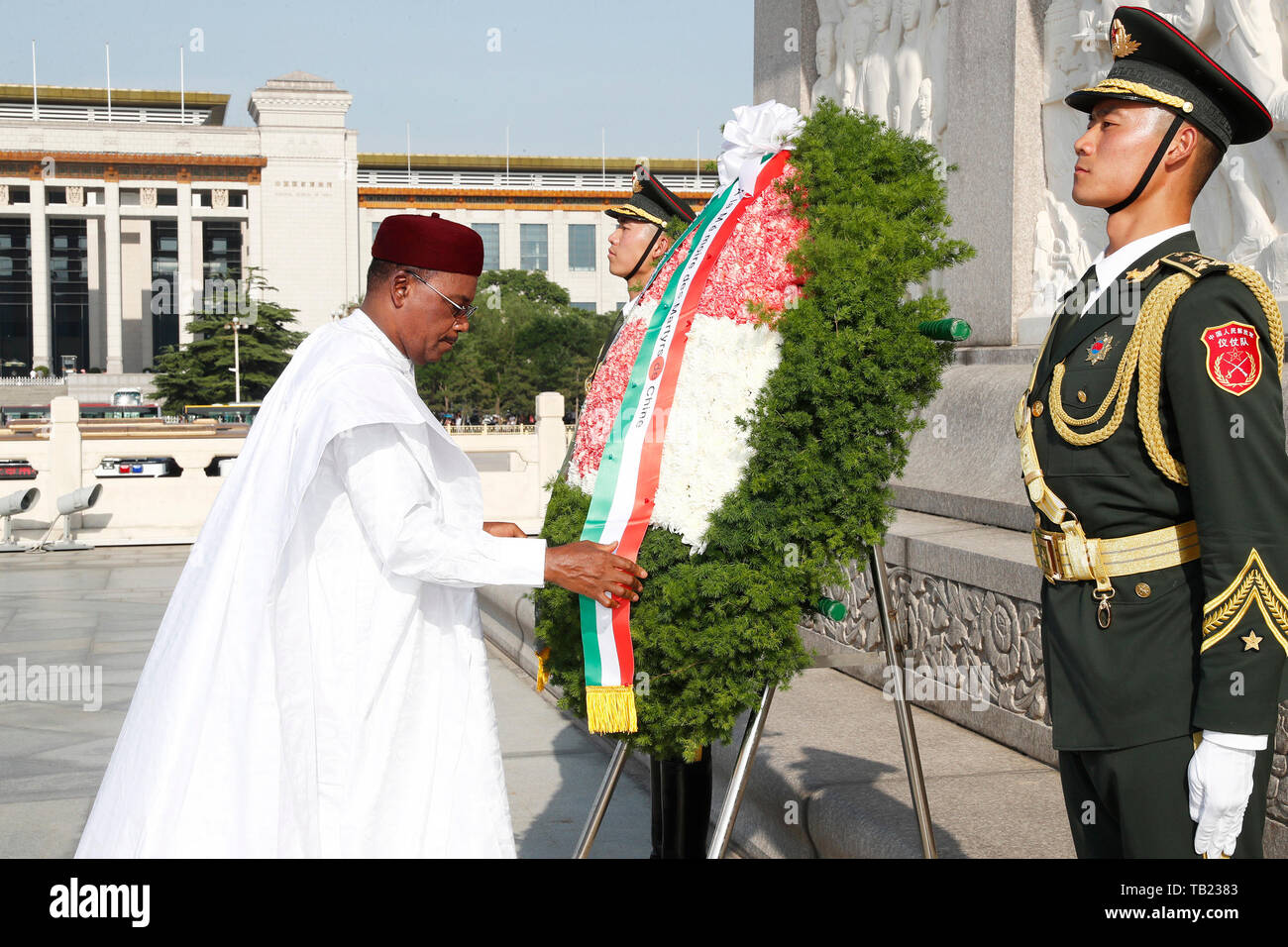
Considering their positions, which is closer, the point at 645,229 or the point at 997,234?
the point at 645,229

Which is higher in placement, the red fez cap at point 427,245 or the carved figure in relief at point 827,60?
the carved figure in relief at point 827,60

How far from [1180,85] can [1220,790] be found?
113 cm

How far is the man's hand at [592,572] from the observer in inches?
98.0

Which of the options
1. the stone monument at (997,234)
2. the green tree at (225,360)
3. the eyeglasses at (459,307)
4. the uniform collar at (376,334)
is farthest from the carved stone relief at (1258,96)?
the green tree at (225,360)

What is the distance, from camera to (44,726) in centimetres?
566

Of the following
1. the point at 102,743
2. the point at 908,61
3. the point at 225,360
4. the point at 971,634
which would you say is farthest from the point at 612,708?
the point at 225,360

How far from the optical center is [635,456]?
2.63 meters

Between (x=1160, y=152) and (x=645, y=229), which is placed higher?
(x=645, y=229)

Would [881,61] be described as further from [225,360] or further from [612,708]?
[225,360]

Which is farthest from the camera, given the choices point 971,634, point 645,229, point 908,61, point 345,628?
point 908,61

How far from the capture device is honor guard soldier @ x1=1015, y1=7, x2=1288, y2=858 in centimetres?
178

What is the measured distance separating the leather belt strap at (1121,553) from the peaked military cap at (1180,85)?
26.0 inches

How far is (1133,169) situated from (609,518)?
1.24 m

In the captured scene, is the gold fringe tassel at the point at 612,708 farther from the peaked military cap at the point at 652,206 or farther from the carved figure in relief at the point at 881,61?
the carved figure in relief at the point at 881,61
